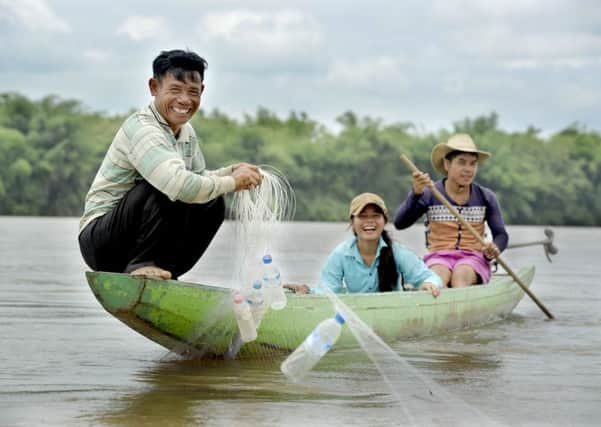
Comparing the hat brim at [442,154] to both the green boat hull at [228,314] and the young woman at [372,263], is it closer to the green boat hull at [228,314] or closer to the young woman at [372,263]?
the green boat hull at [228,314]

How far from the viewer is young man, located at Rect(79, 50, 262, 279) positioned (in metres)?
5.06

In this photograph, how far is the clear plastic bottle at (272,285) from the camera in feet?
17.3

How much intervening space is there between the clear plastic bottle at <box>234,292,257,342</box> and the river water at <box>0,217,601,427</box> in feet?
0.48

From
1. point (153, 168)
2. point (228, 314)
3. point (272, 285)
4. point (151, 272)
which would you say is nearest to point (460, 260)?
point (272, 285)

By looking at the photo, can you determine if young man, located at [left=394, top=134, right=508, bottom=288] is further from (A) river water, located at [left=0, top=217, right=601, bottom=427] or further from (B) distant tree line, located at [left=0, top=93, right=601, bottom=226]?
(B) distant tree line, located at [left=0, top=93, right=601, bottom=226]

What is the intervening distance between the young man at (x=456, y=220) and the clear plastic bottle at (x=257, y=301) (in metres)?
2.32

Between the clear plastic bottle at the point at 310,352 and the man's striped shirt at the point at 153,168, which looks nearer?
the man's striped shirt at the point at 153,168

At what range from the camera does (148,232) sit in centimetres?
517

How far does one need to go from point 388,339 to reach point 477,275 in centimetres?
142

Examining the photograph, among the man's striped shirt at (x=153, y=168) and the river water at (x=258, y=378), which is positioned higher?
the man's striped shirt at (x=153, y=168)

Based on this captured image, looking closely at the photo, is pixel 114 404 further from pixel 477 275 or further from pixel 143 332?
pixel 477 275

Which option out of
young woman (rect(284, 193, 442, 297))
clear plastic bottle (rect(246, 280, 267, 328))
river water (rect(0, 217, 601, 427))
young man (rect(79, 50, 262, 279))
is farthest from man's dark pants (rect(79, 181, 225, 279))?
young woman (rect(284, 193, 442, 297))

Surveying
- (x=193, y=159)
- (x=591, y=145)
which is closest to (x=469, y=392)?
(x=193, y=159)

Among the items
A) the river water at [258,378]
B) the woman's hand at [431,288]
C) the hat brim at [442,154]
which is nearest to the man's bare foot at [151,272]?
the river water at [258,378]
